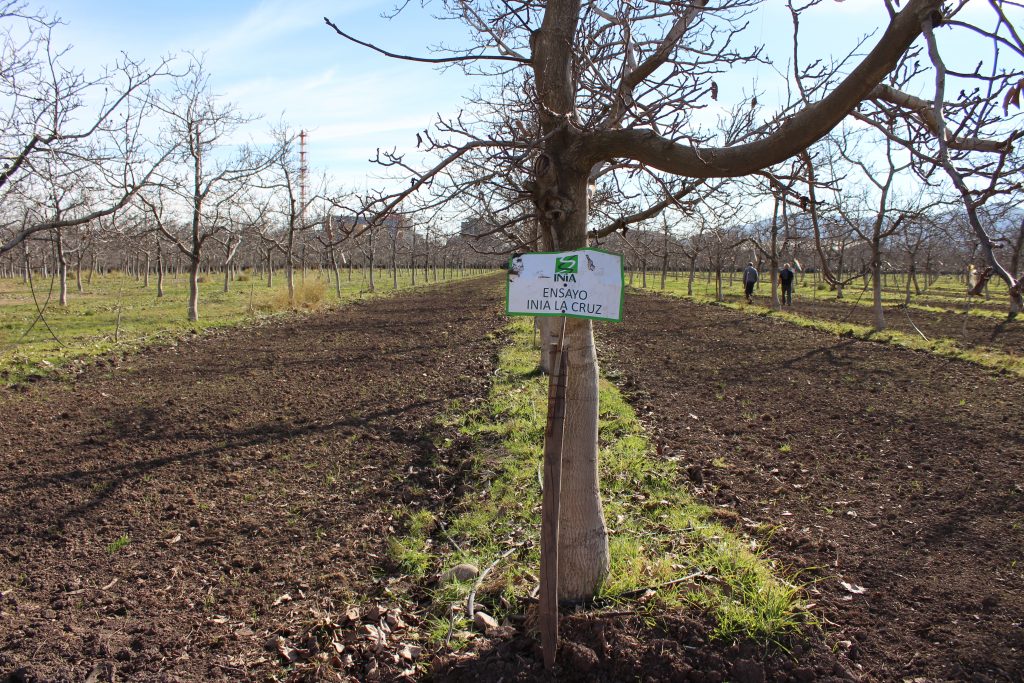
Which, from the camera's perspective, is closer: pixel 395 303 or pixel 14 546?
pixel 14 546

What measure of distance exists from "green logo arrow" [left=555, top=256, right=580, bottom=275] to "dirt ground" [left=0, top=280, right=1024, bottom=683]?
181 cm

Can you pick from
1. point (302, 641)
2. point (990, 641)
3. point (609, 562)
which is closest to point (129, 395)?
point (302, 641)

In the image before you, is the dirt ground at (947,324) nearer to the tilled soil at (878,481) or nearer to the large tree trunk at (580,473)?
the tilled soil at (878,481)

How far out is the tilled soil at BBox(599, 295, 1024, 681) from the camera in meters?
3.29

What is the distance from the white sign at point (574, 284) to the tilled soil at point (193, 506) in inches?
94.2

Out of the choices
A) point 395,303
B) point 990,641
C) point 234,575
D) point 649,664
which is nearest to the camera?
point 649,664

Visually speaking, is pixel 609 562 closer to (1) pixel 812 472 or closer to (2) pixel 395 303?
(1) pixel 812 472

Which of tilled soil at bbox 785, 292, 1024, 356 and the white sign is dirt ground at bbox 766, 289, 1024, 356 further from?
the white sign

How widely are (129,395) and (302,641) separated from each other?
713 cm

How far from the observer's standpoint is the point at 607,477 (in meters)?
5.52

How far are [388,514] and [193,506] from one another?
5.61 ft

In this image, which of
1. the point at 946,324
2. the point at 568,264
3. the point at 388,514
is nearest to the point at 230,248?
the point at 388,514

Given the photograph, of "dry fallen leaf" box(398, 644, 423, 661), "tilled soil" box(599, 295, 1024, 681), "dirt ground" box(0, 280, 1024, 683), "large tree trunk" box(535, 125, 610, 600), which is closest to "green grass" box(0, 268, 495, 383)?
"dirt ground" box(0, 280, 1024, 683)

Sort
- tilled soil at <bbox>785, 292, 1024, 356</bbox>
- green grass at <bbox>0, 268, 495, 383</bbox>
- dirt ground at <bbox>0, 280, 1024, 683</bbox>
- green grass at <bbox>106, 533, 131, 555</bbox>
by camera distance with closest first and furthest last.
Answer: dirt ground at <bbox>0, 280, 1024, 683</bbox>, green grass at <bbox>106, 533, 131, 555</bbox>, green grass at <bbox>0, 268, 495, 383</bbox>, tilled soil at <bbox>785, 292, 1024, 356</bbox>
